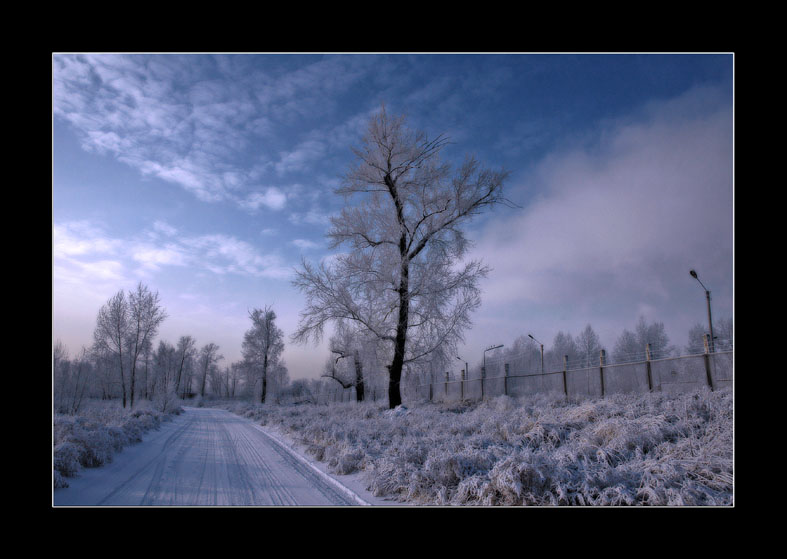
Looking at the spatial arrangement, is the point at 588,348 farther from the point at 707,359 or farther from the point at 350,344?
the point at 350,344

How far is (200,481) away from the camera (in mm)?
4609

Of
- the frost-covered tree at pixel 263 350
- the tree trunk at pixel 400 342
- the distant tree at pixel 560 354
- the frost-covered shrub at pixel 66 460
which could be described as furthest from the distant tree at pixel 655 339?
the frost-covered tree at pixel 263 350

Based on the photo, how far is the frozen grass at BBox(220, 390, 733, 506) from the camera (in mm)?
3574

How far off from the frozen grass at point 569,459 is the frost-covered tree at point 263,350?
25247mm

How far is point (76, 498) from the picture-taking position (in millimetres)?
3910

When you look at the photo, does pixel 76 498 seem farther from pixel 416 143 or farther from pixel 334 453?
pixel 416 143

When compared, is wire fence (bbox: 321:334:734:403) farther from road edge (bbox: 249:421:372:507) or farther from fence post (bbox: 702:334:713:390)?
road edge (bbox: 249:421:372:507)

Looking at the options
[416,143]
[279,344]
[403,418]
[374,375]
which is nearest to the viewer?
[403,418]

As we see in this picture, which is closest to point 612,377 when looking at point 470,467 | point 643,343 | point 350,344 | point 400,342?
point 643,343

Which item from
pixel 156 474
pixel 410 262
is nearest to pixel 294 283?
pixel 410 262

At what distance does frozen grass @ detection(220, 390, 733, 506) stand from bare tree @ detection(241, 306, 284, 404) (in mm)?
25274

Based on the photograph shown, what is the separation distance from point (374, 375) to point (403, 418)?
3.96 meters

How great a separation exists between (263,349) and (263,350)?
9.9 inches
